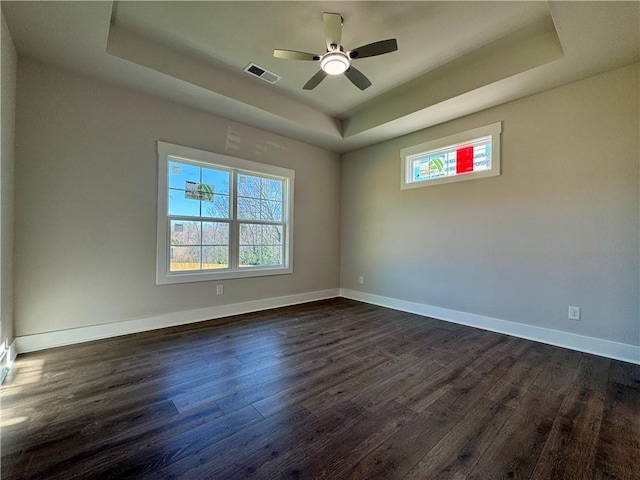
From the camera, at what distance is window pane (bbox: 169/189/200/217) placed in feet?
11.7

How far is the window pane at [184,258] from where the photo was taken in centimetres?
358

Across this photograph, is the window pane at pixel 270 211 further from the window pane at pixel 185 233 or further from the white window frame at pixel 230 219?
the window pane at pixel 185 233

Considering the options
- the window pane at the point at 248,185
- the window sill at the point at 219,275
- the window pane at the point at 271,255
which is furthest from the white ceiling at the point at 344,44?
the window sill at the point at 219,275

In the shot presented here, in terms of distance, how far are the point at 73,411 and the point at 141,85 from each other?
3187mm

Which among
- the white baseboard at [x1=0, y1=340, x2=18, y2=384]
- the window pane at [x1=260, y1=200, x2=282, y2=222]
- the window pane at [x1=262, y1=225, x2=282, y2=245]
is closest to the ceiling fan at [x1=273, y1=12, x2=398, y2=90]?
the window pane at [x1=260, y1=200, x2=282, y2=222]

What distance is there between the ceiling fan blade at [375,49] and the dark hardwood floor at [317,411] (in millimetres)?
2728

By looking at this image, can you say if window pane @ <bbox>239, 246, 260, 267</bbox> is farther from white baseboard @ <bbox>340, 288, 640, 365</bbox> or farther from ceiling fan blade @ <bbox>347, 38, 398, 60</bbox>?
ceiling fan blade @ <bbox>347, 38, 398, 60</bbox>

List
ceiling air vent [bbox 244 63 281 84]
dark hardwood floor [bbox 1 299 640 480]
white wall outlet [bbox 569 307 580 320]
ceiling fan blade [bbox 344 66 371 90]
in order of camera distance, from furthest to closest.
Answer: ceiling air vent [bbox 244 63 281 84] → white wall outlet [bbox 569 307 580 320] → ceiling fan blade [bbox 344 66 371 90] → dark hardwood floor [bbox 1 299 640 480]

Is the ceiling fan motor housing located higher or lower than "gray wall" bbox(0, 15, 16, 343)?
higher

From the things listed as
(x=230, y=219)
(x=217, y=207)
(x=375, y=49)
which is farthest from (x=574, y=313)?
(x=217, y=207)

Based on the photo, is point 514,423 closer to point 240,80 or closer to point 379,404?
point 379,404

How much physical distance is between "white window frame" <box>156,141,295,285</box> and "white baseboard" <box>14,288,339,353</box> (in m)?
0.43

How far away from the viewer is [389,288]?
4.67 meters

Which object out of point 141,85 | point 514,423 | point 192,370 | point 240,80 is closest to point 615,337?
point 514,423
